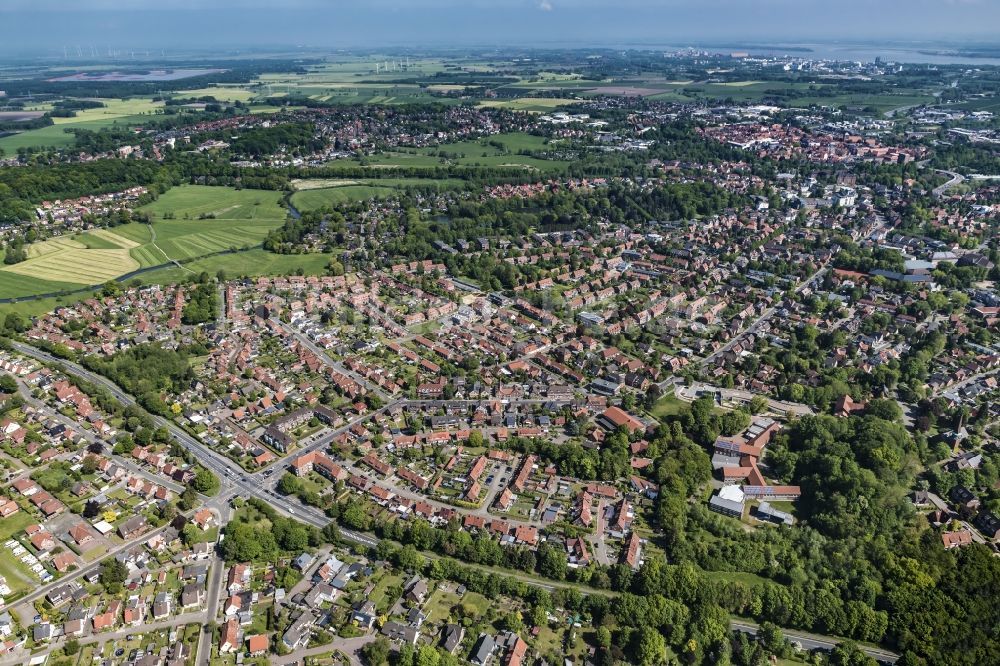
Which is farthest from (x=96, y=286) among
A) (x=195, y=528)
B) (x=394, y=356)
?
(x=195, y=528)

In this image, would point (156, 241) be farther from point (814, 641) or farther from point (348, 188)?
point (814, 641)

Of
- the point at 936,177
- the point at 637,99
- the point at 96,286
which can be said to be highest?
the point at 637,99

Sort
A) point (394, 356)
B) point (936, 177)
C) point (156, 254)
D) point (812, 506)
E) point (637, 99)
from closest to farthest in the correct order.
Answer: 1. point (812, 506)
2. point (394, 356)
3. point (156, 254)
4. point (936, 177)
5. point (637, 99)

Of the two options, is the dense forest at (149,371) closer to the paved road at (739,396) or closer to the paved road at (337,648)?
the paved road at (337,648)

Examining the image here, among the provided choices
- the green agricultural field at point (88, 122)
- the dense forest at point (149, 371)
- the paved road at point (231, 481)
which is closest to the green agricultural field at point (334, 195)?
the dense forest at point (149, 371)

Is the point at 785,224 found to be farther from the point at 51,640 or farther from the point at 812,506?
the point at 51,640

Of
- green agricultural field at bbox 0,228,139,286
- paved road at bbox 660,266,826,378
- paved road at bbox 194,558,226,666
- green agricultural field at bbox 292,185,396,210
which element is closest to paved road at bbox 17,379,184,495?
paved road at bbox 194,558,226,666

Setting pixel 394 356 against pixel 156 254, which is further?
pixel 156 254

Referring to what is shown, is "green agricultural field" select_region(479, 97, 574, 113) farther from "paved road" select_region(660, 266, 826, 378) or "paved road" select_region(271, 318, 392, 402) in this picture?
"paved road" select_region(271, 318, 392, 402)

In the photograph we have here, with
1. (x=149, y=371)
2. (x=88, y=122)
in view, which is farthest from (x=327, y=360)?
(x=88, y=122)
